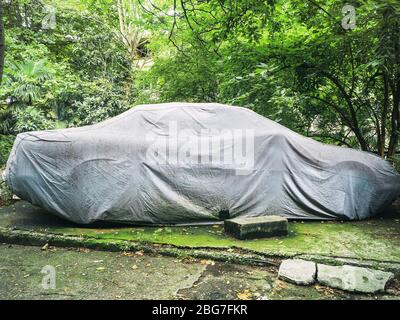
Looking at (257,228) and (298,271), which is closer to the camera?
(298,271)

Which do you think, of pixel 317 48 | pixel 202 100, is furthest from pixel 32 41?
pixel 317 48

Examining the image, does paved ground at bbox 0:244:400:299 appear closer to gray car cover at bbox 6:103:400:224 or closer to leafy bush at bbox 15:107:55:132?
gray car cover at bbox 6:103:400:224

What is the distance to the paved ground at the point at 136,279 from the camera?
12.2 feet

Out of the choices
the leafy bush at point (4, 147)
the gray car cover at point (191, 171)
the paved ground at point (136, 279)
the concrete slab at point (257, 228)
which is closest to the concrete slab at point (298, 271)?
the paved ground at point (136, 279)

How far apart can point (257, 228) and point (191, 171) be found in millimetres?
1338

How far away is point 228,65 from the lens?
314 inches

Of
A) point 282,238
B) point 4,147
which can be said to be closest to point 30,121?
point 4,147

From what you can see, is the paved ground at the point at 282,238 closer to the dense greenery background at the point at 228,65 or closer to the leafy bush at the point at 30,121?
the dense greenery background at the point at 228,65

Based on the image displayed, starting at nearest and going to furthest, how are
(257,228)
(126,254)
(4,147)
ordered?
(126,254), (257,228), (4,147)

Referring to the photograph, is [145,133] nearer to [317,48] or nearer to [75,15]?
[317,48]

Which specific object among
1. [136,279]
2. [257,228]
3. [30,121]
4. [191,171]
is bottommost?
[136,279]

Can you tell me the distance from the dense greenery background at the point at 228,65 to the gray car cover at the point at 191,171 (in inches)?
49.3

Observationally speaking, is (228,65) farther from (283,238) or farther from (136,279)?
(136,279)

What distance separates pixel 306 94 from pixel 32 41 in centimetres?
910
